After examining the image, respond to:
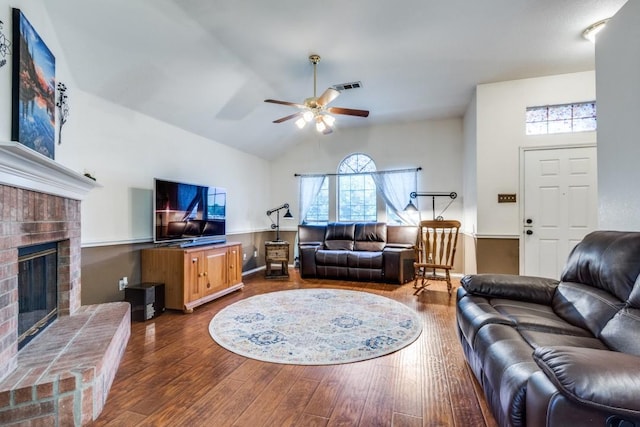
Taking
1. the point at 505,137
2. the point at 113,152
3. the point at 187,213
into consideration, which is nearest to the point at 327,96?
the point at 187,213


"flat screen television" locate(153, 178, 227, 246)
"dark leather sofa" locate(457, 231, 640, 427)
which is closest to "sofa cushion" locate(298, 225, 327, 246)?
"flat screen television" locate(153, 178, 227, 246)

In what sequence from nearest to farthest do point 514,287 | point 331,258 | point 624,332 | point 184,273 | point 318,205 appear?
point 624,332, point 514,287, point 184,273, point 331,258, point 318,205

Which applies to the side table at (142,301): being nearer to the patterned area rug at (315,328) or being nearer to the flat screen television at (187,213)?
the flat screen television at (187,213)

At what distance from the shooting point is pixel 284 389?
1.83 meters

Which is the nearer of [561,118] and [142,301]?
[142,301]

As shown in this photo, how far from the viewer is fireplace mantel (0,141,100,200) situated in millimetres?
1435

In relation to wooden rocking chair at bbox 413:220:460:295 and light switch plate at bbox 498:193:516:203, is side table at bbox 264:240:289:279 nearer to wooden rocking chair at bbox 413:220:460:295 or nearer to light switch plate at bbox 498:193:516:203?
wooden rocking chair at bbox 413:220:460:295

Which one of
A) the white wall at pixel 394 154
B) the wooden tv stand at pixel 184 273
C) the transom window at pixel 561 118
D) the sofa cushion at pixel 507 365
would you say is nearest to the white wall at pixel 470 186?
the white wall at pixel 394 154

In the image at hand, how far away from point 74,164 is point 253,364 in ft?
8.25

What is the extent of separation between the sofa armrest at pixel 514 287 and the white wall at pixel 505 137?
74.4 inches

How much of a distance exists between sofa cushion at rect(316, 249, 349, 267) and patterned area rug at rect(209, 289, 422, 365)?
1038mm

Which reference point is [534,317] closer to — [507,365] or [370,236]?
[507,365]

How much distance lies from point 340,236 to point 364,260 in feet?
2.94

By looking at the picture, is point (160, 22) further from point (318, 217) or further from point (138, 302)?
point (318, 217)
